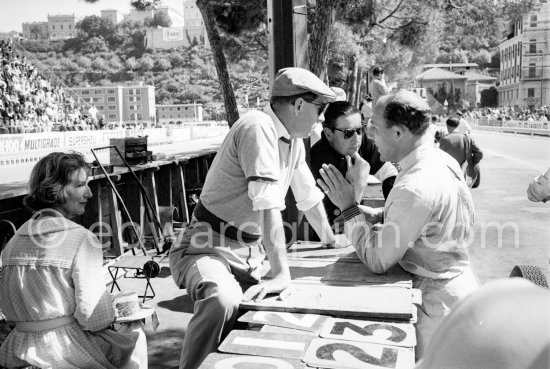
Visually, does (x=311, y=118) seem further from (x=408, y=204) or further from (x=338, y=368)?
(x=338, y=368)

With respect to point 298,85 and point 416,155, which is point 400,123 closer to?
point 416,155

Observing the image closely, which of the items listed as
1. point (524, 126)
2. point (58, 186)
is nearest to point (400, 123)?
point (58, 186)

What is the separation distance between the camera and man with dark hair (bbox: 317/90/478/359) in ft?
7.97

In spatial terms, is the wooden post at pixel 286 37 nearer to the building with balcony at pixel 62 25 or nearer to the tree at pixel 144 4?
the tree at pixel 144 4

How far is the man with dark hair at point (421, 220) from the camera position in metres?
2.43

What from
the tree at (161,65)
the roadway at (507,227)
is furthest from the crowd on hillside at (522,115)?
the tree at (161,65)

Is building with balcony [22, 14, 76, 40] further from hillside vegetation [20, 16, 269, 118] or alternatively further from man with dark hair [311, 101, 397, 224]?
man with dark hair [311, 101, 397, 224]

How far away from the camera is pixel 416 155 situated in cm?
259

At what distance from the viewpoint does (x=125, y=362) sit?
274cm

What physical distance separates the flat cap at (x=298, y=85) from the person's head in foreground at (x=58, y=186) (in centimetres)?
102

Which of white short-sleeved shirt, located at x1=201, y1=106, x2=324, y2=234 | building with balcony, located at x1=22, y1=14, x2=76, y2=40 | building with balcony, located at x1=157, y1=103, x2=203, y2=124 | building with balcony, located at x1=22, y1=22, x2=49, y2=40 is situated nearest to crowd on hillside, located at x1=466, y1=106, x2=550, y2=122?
white short-sleeved shirt, located at x1=201, y1=106, x2=324, y2=234

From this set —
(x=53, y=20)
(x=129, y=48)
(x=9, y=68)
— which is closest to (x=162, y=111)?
(x=129, y=48)

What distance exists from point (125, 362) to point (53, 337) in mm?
388

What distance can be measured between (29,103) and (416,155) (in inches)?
1457
